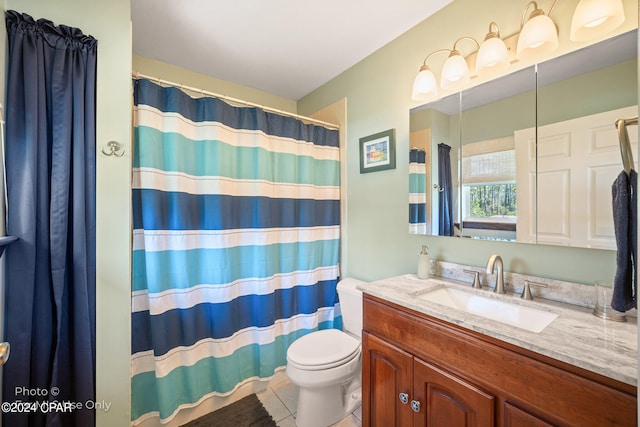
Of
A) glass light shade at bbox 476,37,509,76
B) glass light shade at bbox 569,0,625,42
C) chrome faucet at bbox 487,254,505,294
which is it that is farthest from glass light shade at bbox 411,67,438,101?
chrome faucet at bbox 487,254,505,294

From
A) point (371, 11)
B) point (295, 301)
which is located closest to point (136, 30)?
point (371, 11)

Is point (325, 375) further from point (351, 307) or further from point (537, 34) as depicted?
point (537, 34)

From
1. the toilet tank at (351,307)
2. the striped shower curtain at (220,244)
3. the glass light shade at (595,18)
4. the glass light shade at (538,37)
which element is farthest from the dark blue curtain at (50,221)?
the glass light shade at (595,18)

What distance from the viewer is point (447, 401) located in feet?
3.22

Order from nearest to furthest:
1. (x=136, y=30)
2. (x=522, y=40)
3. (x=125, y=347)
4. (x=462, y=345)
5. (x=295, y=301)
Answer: (x=462, y=345), (x=522, y=40), (x=125, y=347), (x=136, y=30), (x=295, y=301)

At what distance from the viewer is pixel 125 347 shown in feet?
4.18

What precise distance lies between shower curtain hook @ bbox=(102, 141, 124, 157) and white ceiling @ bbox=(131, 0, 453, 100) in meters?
0.87

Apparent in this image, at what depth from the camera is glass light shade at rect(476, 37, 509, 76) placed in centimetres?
124

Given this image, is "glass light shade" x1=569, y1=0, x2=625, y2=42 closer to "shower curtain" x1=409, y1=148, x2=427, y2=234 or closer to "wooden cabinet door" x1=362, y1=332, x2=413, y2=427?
"shower curtain" x1=409, y1=148, x2=427, y2=234

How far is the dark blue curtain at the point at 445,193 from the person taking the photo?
1.51 metres

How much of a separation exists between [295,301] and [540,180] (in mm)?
1697

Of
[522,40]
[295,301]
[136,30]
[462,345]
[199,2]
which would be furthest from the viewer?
[295,301]

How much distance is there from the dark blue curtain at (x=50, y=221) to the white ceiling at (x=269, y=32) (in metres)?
0.61

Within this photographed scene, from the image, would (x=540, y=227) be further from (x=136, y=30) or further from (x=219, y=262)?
(x=136, y=30)
